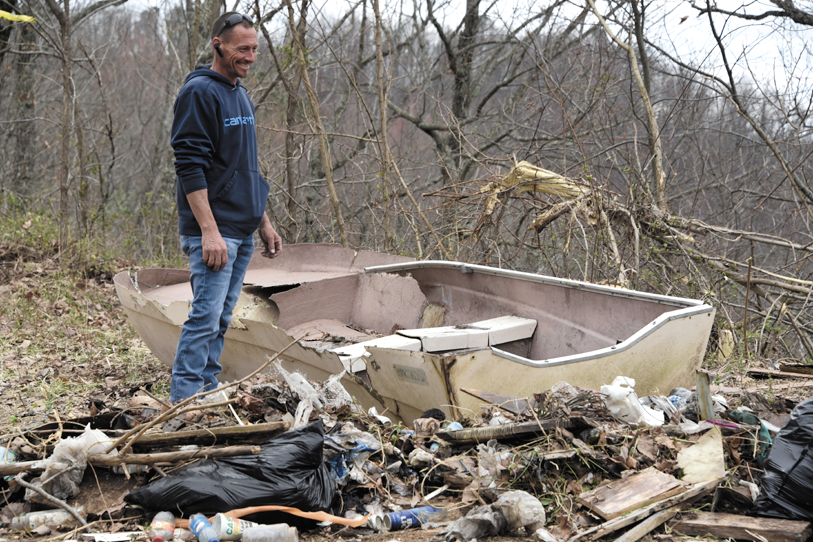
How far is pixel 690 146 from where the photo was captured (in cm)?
1218

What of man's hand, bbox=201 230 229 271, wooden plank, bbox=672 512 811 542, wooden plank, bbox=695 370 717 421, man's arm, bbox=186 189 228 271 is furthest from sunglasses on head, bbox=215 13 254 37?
wooden plank, bbox=672 512 811 542

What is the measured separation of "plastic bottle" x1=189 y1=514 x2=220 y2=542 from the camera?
2285 millimetres

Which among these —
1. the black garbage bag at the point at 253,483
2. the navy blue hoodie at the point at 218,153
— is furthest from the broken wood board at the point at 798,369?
the navy blue hoodie at the point at 218,153

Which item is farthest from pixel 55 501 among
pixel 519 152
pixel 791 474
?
pixel 519 152

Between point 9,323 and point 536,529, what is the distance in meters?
7.03

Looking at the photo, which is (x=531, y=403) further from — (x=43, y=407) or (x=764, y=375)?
(x=43, y=407)

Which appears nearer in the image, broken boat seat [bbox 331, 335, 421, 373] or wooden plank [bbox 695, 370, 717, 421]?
wooden plank [bbox 695, 370, 717, 421]

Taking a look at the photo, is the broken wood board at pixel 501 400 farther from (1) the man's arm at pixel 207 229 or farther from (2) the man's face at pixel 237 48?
(2) the man's face at pixel 237 48

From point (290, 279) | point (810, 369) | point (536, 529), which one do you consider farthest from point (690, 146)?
point (536, 529)

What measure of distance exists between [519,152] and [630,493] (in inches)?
420

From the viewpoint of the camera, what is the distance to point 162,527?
2.37 metres

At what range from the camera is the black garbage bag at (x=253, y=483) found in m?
2.49

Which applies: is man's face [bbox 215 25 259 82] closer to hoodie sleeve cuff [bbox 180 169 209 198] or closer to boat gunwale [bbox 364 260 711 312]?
hoodie sleeve cuff [bbox 180 169 209 198]

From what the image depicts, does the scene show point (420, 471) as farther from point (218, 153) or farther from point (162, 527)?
point (218, 153)
